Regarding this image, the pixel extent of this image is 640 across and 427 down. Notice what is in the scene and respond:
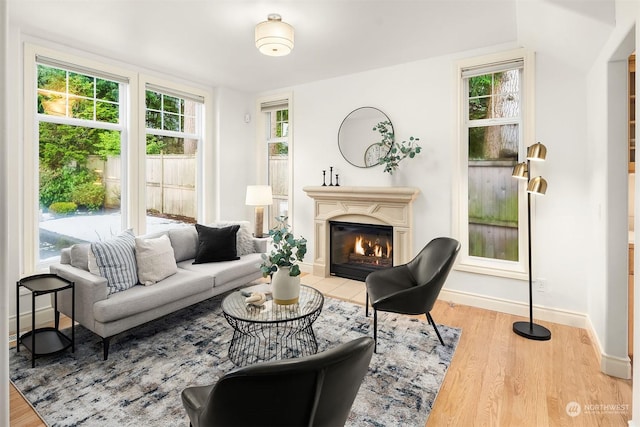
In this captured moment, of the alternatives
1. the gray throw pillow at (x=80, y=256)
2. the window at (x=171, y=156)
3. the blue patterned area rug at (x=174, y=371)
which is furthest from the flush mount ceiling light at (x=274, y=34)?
the blue patterned area rug at (x=174, y=371)

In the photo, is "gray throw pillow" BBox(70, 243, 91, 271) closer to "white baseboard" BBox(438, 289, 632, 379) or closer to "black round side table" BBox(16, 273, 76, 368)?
"black round side table" BBox(16, 273, 76, 368)

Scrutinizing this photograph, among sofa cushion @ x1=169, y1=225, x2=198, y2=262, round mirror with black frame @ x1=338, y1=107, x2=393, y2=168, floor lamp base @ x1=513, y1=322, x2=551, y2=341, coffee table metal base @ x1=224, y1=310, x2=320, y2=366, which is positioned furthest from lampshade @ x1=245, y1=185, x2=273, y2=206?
floor lamp base @ x1=513, y1=322, x2=551, y2=341

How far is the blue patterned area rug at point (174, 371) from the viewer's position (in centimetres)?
190

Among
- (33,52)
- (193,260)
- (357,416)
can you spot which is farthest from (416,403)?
(33,52)

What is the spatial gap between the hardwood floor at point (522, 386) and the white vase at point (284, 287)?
117 cm

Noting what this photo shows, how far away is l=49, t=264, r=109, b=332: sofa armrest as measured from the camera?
248cm

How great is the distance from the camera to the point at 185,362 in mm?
2441

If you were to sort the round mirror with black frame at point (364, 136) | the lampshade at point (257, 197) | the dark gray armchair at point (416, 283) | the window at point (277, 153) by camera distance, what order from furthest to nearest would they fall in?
the window at point (277, 153)
the lampshade at point (257, 197)
the round mirror with black frame at point (364, 136)
the dark gray armchair at point (416, 283)

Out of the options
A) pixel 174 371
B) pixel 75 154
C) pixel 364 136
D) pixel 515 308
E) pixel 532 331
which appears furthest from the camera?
pixel 364 136

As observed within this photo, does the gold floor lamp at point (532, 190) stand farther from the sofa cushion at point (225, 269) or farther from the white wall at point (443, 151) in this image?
the sofa cushion at point (225, 269)

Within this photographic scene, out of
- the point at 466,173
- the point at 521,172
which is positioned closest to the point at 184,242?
the point at 466,173

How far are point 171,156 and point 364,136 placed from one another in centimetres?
254

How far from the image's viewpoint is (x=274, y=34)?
269 centimetres

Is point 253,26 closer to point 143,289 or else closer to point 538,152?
point 143,289
